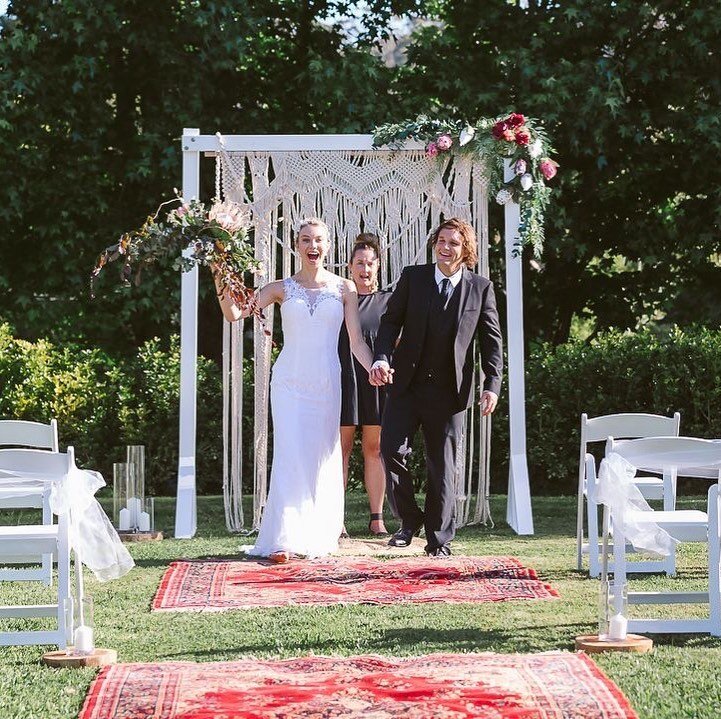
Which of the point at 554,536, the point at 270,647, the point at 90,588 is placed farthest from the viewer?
the point at 554,536

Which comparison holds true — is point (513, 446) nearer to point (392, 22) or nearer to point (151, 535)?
point (151, 535)

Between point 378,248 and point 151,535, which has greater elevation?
point 378,248

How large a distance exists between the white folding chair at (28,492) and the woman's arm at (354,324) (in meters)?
1.81

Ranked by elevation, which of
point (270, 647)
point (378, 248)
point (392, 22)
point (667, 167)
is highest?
point (392, 22)

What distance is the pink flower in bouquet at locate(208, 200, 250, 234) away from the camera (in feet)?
25.1

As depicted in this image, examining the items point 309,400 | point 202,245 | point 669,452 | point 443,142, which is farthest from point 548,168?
point 669,452

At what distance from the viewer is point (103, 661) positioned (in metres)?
4.80

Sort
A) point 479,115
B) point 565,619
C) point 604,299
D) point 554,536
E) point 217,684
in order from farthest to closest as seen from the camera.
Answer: point 604,299 < point 479,115 < point 554,536 < point 565,619 < point 217,684

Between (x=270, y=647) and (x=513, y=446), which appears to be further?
(x=513, y=446)

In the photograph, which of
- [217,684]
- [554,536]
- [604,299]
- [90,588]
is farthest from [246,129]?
[217,684]

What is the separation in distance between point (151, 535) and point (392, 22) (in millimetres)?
7914

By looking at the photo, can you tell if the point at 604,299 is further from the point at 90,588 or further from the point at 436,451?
the point at 90,588

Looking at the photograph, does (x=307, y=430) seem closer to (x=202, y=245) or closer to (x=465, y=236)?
(x=202, y=245)

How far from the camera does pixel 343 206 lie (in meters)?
8.88
